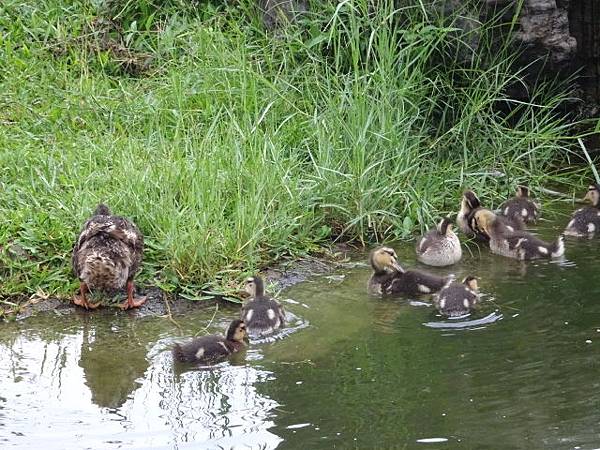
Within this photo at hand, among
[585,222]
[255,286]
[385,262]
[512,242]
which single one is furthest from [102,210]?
[585,222]

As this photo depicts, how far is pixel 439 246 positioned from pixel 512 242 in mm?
525

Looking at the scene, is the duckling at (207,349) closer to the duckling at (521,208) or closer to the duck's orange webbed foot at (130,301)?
the duck's orange webbed foot at (130,301)

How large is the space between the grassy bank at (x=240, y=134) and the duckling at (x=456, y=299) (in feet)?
4.27

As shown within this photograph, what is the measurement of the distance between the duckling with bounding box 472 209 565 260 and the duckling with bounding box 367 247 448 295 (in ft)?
2.89

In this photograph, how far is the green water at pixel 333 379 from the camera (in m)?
5.38

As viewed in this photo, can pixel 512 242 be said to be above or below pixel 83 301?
above

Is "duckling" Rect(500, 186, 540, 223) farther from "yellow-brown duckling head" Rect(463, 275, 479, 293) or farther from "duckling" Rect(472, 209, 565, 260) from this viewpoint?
"yellow-brown duckling head" Rect(463, 275, 479, 293)

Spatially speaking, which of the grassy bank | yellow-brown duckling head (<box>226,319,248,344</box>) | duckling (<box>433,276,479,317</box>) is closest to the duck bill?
duckling (<box>433,276,479,317</box>)

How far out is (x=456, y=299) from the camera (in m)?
6.90

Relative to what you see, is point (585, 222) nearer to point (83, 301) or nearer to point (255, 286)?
point (255, 286)

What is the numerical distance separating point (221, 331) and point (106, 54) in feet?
14.2

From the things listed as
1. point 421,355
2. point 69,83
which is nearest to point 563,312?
point 421,355

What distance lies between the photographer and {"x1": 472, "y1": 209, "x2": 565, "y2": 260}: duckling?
802cm

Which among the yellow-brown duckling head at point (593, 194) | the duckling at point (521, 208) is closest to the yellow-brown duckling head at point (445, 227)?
the duckling at point (521, 208)
